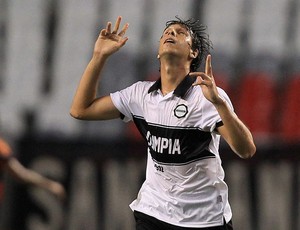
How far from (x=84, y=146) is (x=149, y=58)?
3.08 feet

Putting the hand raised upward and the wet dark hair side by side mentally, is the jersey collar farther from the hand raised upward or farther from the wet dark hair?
the hand raised upward

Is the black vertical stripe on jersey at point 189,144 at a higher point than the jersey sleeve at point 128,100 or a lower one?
lower

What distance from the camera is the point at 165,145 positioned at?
4.10 m

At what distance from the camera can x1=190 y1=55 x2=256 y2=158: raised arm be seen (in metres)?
3.72

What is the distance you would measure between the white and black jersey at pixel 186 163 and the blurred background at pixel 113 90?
3069mm

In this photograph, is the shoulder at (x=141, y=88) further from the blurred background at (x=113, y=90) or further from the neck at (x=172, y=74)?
the blurred background at (x=113, y=90)

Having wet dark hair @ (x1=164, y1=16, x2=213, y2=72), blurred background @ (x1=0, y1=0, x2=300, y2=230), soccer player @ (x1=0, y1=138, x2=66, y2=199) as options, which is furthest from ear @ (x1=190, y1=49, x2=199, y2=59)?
blurred background @ (x1=0, y1=0, x2=300, y2=230)

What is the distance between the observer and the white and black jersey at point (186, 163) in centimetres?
408

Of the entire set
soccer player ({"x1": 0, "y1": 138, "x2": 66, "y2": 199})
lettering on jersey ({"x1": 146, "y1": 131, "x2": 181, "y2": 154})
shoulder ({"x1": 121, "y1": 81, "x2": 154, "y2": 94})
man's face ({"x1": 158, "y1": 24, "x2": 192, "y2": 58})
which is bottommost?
soccer player ({"x1": 0, "y1": 138, "x2": 66, "y2": 199})

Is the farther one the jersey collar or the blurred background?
the blurred background

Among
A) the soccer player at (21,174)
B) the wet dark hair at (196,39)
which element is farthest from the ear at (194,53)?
the soccer player at (21,174)

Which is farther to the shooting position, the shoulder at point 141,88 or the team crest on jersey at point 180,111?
the shoulder at point 141,88

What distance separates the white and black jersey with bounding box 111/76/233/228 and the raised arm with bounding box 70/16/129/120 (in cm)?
33

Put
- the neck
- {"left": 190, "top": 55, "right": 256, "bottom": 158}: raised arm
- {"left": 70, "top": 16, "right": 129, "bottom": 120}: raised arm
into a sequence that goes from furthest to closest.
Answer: {"left": 70, "top": 16, "right": 129, "bottom": 120}: raised arm → the neck → {"left": 190, "top": 55, "right": 256, "bottom": 158}: raised arm
